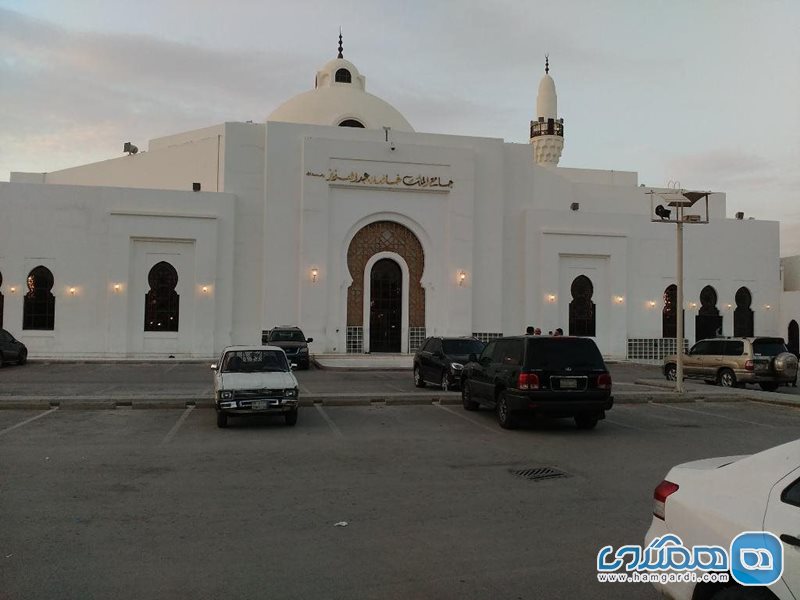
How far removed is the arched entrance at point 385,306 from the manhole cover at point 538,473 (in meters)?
A: 22.6

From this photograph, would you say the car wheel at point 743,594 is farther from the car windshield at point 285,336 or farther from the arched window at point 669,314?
the arched window at point 669,314

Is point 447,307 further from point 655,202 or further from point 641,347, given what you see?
point 655,202

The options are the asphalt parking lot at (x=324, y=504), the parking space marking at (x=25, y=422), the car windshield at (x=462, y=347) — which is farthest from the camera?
the car windshield at (x=462, y=347)

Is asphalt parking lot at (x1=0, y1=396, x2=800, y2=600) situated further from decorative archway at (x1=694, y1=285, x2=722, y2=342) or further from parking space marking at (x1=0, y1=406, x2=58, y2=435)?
decorative archway at (x1=694, y1=285, x2=722, y2=342)

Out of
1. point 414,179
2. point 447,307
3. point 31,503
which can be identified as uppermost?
point 414,179

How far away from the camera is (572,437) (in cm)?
1145

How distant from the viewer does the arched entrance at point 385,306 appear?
31.4 m

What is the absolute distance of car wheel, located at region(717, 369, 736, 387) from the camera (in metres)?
20.3

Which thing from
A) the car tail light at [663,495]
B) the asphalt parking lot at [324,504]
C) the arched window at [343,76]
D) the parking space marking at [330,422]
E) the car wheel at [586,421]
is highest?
the arched window at [343,76]

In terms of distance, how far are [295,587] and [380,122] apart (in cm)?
3423

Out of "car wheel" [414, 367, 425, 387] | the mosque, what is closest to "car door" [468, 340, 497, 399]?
"car wheel" [414, 367, 425, 387]

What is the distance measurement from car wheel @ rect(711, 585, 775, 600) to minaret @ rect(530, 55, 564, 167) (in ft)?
143

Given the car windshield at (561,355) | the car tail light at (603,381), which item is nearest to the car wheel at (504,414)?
the car windshield at (561,355)

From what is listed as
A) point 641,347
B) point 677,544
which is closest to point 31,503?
point 677,544
